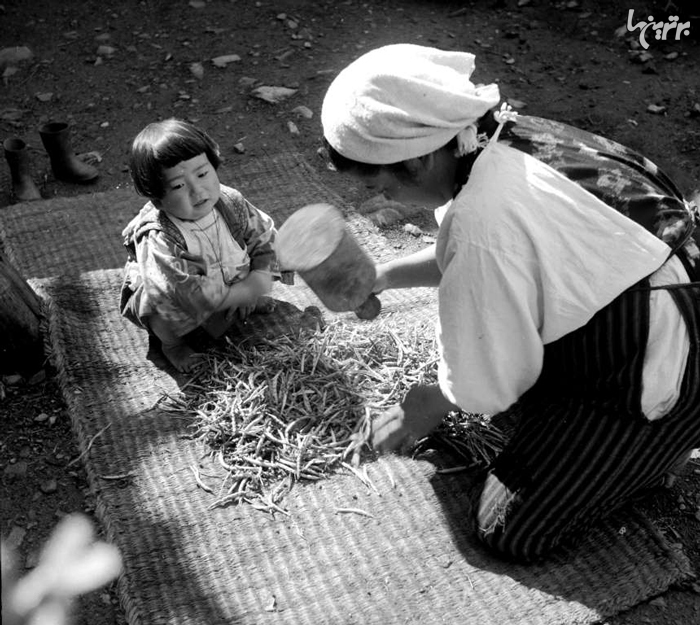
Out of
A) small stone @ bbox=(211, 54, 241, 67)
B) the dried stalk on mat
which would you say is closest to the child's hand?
the dried stalk on mat

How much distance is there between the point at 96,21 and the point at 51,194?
2.10 meters

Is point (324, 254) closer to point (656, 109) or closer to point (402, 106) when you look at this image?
point (402, 106)

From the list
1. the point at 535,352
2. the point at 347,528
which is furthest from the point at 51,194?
the point at 535,352

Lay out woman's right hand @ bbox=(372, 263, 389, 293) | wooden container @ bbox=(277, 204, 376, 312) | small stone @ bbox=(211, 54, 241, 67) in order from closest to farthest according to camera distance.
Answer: wooden container @ bbox=(277, 204, 376, 312) < woman's right hand @ bbox=(372, 263, 389, 293) < small stone @ bbox=(211, 54, 241, 67)

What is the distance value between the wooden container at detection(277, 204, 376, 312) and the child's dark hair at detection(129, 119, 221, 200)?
1.46 ft

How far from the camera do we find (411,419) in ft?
7.95

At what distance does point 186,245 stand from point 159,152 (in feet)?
1.17

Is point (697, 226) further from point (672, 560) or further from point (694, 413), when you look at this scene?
point (672, 560)

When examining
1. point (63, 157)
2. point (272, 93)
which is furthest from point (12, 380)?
point (272, 93)

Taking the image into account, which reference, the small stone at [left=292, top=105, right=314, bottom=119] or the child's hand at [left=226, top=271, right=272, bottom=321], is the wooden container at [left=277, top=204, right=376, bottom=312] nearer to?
the child's hand at [left=226, top=271, right=272, bottom=321]

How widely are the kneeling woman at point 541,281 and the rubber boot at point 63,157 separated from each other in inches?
104

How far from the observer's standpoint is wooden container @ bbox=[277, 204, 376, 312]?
8.34 ft

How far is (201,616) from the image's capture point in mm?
2129

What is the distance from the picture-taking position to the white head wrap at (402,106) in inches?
72.6
